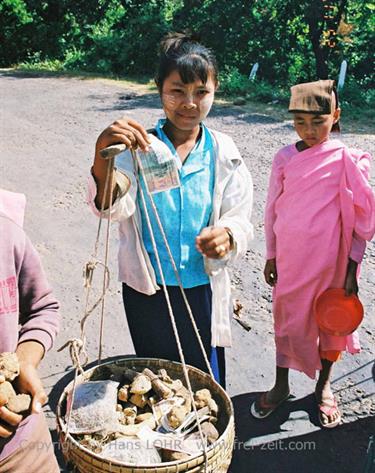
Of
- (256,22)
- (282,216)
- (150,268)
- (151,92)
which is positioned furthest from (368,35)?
(150,268)

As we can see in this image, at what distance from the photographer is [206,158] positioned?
1.97m

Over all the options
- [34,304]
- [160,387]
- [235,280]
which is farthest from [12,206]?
[235,280]

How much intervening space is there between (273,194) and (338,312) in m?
0.66

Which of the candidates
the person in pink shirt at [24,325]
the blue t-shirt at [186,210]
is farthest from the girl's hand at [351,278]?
the person in pink shirt at [24,325]

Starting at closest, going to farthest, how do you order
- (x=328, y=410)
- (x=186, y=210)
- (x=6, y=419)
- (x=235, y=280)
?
(x=6, y=419)
(x=186, y=210)
(x=328, y=410)
(x=235, y=280)

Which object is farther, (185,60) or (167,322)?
(167,322)

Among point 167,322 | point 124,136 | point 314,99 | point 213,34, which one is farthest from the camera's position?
point 213,34

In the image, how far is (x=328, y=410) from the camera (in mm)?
2805

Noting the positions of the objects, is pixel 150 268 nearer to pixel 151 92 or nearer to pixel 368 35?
pixel 151 92

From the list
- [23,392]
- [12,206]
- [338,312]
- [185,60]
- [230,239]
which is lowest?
A: [338,312]

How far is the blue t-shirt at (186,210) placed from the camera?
1.93m

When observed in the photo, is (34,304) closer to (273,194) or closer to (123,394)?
(123,394)

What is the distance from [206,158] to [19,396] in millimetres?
1048

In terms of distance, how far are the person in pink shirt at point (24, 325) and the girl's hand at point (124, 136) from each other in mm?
300
